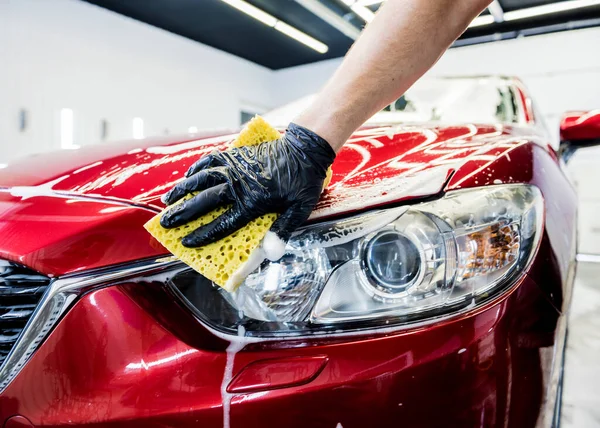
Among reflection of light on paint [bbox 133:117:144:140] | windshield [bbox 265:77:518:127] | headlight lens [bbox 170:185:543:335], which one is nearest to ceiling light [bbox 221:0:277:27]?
reflection of light on paint [bbox 133:117:144:140]

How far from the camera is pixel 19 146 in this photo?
537cm

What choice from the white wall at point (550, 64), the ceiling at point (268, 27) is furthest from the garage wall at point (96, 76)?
the white wall at point (550, 64)

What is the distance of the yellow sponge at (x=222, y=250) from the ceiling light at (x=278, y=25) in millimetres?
6643

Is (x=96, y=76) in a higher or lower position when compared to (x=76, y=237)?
higher

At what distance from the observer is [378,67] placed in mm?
743

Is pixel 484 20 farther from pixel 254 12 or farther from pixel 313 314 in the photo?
pixel 313 314

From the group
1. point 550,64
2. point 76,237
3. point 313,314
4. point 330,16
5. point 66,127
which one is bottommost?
point 313,314

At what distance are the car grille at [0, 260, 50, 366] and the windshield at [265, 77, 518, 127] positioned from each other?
1.11 meters

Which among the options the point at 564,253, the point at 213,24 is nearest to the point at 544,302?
the point at 564,253

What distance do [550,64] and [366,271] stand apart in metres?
7.84

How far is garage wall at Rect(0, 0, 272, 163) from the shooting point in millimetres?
5391

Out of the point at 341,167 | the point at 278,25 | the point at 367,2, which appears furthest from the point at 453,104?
the point at 278,25

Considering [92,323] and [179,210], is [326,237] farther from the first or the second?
[92,323]

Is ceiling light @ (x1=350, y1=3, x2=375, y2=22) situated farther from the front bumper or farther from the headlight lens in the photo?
the front bumper
